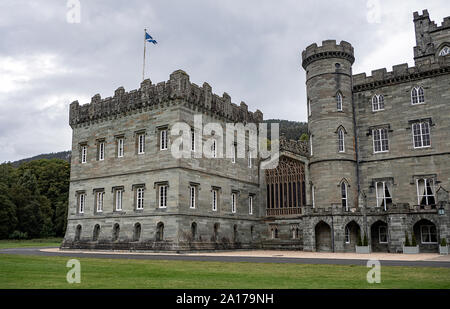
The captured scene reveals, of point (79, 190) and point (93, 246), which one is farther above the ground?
point (79, 190)

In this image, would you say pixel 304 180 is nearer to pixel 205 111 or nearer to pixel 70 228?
pixel 205 111

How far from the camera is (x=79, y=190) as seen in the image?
123 ft

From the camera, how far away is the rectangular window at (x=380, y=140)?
34.6 m

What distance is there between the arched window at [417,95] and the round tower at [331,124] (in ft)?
15.6

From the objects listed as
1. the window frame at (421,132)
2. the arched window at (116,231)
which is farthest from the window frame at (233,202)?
the window frame at (421,132)

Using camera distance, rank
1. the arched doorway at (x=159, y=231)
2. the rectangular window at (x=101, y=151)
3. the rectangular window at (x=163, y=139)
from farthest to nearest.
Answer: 1. the rectangular window at (x=101, y=151)
2. the rectangular window at (x=163, y=139)
3. the arched doorway at (x=159, y=231)

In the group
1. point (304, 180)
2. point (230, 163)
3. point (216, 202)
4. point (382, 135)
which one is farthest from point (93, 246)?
point (382, 135)

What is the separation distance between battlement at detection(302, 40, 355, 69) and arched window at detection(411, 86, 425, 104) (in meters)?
5.63

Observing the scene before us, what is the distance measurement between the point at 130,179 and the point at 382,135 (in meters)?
20.5

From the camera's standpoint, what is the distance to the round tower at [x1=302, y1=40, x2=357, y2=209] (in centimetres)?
3400

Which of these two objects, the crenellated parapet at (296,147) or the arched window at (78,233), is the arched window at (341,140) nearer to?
the crenellated parapet at (296,147)

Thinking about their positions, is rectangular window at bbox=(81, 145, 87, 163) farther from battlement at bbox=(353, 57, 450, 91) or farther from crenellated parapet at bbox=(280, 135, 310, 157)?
battlement at bbox=(353, 57, 450, 91)
